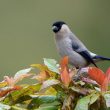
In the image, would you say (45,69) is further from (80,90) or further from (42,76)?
(80,90)

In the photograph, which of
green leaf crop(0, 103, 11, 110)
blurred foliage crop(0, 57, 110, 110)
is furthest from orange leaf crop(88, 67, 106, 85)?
green leaf crop(0, 103, 11, 110)

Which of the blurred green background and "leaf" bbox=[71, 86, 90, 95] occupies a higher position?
"leaf" bbox=[71, 86, 90, 95]

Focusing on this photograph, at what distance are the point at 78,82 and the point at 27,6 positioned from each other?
11.6 meters

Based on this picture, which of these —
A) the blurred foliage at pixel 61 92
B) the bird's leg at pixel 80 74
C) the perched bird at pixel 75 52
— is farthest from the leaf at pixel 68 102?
the perched bird at pixel 75 52

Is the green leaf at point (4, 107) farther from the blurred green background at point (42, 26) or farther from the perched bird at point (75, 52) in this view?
the blurred green background at point (42, 26)

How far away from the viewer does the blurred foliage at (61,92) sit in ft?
9.17

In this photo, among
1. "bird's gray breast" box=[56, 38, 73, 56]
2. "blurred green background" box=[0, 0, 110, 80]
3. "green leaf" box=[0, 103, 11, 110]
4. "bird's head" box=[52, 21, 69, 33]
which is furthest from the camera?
"blurred green background" box=[0, 0, 110, 80]

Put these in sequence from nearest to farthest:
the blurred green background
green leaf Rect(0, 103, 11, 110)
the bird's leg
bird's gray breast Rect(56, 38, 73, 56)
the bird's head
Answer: green leaf Rect(0, 103, 11, 110)
the bird's leg
bird's gray breast Rect(56, 38, 73, 56)
the bird's head
the blurred green background

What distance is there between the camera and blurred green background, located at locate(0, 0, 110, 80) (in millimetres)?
12148

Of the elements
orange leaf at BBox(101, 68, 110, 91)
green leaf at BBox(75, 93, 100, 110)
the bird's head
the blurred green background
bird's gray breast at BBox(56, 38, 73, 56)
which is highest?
orange leaf at BBox(101, 68, 110, 91)

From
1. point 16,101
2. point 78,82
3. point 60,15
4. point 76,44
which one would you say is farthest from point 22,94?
point 60,15

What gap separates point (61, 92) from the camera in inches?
113

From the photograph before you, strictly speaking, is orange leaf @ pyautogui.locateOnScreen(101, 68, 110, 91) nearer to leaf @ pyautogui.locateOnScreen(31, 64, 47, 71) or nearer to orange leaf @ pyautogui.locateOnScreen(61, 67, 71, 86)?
orange leaf @ pyautogui.locateOnScreen(61, 67, 71, 86)

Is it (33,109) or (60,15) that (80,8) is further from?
(33,109)
